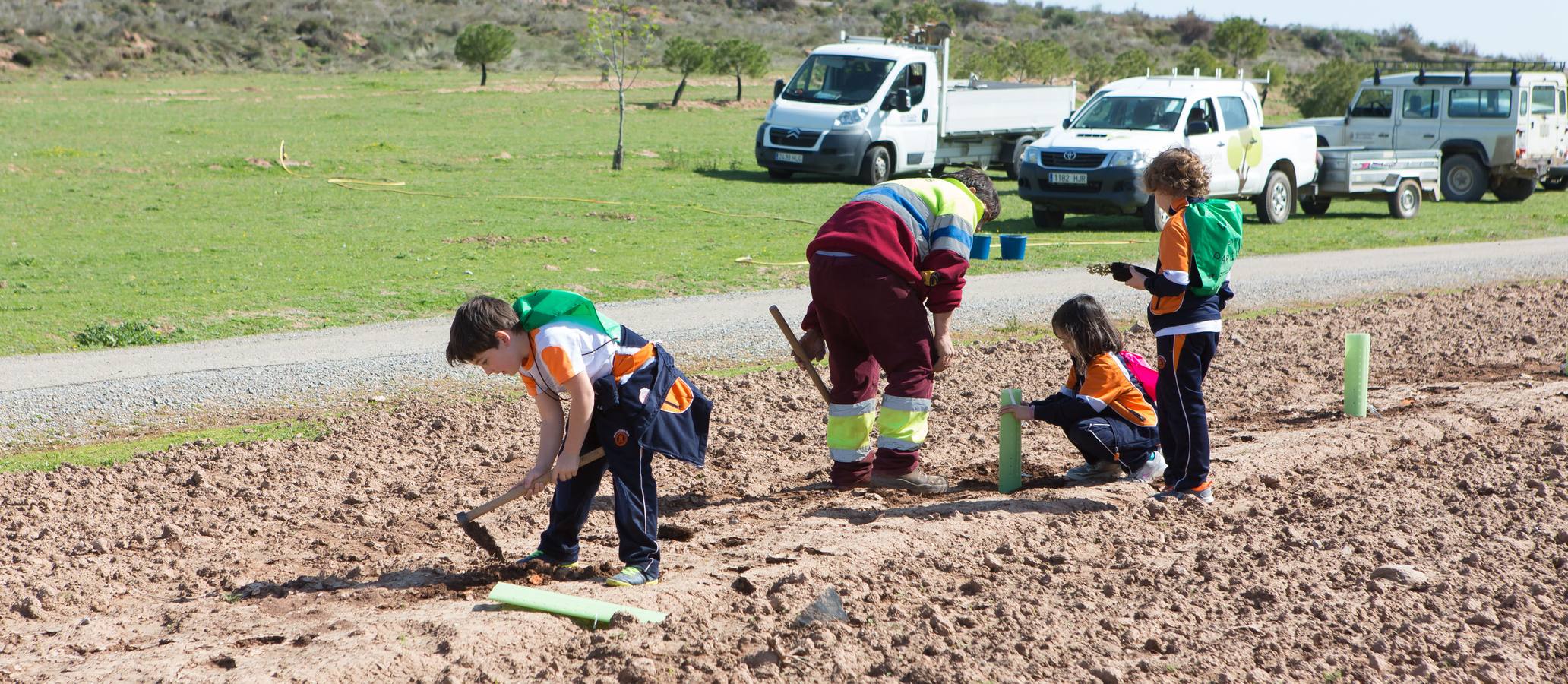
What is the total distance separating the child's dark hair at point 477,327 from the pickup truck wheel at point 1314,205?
1747cm

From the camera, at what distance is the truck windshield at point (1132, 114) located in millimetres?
16859

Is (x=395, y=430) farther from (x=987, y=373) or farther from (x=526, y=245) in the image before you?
(x=526, y=245)

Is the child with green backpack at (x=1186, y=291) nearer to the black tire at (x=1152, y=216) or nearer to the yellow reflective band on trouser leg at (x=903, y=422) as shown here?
the yellow reflective band on trouser leg at (x=903, y=422)

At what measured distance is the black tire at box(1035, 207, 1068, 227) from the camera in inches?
675

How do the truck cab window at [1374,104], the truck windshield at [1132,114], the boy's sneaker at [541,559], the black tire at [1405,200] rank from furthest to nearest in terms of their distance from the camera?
the truck cab window at [1374,104]
the black tire at [1405,200]
the truck windshield at [1132,114]
the boy's sneaker at [541,559]

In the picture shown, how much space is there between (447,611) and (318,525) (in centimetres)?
146

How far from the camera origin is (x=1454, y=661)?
4.03 metres

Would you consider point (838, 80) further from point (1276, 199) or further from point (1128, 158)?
point (1276, 199)

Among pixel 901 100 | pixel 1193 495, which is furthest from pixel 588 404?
pixel 901 100

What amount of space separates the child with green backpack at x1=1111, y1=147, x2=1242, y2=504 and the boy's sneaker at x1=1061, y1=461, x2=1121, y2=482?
0.52 m

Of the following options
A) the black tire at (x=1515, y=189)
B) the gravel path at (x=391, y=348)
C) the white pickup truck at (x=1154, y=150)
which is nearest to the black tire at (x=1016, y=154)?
the white pickup truck at (x=1154, y=150)

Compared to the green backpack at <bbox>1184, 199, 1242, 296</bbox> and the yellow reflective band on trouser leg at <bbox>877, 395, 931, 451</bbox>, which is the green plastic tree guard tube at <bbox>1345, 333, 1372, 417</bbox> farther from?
the yellow reflective band on trouser leg at <bbox>877, 395, 931, 451</bbox>

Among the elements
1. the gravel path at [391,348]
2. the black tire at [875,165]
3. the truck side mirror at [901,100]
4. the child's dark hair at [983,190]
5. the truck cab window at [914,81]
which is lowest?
the gravel path at [391,348]

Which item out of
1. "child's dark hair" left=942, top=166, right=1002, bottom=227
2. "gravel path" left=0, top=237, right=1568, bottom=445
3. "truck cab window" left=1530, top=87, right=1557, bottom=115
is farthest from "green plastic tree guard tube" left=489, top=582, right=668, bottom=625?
"truck cab window" left=1530, top=87, right=1557, bottom=115
